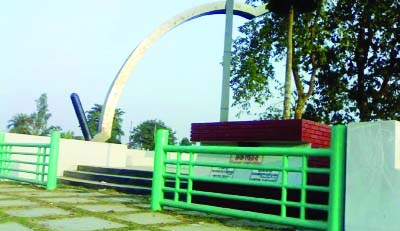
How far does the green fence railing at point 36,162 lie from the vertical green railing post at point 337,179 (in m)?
5.67

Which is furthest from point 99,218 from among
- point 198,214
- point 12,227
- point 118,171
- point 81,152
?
point 81,152

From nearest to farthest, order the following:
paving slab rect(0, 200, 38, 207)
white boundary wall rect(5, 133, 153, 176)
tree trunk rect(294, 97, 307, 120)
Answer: paving slab rect(0, 200, 38, 207) → white boundary wall rect(5, 133, 153, 176) → tree trunk rect(294, 97, 307, 120)

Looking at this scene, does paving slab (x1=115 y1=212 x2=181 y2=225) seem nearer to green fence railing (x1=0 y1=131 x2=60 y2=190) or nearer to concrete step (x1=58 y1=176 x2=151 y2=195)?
concrete step (x1=58 y1=176 x2=151 y2=195)

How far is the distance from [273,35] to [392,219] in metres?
13.7

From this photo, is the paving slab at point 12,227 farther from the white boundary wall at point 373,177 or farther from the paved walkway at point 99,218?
the white boundary wall at point 373,177

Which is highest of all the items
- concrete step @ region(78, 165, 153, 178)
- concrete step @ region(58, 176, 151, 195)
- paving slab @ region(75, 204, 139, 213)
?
concrete step @ region(78, 165, 153, 178)

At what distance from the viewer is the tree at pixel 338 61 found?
15.9 meters

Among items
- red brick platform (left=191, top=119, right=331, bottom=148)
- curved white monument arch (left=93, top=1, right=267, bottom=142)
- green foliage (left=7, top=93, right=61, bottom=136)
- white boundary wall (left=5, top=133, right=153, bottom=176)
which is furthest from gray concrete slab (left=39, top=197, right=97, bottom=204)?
green foliage (left=7, top=93, right=61, bottom=136)

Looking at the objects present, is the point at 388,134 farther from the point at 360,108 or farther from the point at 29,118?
the point at 29,118

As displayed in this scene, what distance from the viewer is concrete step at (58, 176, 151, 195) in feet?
26.6

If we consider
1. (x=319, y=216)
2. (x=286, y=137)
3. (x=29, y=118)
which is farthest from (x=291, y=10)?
(x=29, y=118)

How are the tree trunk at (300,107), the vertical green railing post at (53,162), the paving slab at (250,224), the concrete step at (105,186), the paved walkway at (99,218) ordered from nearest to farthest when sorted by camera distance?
the paved walkway at (99,218) < the paving slab at (250,224) < the concrete step at (105,186) < the vertical green railing post at (53,162) < the tree trunk at (300,107)

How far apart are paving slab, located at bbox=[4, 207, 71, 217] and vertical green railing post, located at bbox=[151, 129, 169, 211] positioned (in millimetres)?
1077

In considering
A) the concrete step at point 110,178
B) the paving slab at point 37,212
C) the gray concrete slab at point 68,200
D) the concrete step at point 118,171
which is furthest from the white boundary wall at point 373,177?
the concrete step at point 118,171
